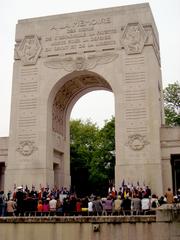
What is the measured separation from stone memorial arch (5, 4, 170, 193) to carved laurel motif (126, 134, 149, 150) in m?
0.07

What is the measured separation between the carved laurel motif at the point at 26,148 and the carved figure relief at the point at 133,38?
1051cm

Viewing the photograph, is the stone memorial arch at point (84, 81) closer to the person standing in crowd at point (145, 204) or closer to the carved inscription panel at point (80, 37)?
the carved inscription panel at point (80, 37)

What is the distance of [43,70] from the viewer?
104 ft

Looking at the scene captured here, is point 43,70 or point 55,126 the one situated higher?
point 43,70

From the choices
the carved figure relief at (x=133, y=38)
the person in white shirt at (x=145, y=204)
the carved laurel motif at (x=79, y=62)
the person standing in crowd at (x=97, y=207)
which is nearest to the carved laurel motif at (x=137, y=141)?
the carved laurel motif at (x=79, y=62)

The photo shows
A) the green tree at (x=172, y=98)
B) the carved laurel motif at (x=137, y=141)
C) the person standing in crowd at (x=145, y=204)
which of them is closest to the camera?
the person standing in crowd at (x=145, y=204)

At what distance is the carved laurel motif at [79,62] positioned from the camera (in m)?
30.6

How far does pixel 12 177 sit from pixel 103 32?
13691 mm

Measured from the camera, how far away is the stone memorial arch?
2845 cm

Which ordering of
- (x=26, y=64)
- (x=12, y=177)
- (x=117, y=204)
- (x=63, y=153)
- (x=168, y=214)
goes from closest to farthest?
1. (x=168, y=214)
2. (x=117, y=204)
3. (x=12, y=177)
4. (x=26, y=64)
5. (x=63, y=153)

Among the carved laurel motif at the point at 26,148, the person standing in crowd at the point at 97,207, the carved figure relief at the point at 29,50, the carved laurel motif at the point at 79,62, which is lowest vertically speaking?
the person standing in crowd at the point at 97,207

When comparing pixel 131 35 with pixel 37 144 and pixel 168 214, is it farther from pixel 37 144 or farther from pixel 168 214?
pixel 168 214

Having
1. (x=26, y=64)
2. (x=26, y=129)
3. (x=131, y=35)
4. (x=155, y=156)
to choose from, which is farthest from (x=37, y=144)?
(x=131, y=35)

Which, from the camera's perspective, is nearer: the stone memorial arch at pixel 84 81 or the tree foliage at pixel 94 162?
the stone memorial arch at pixel 84 81
